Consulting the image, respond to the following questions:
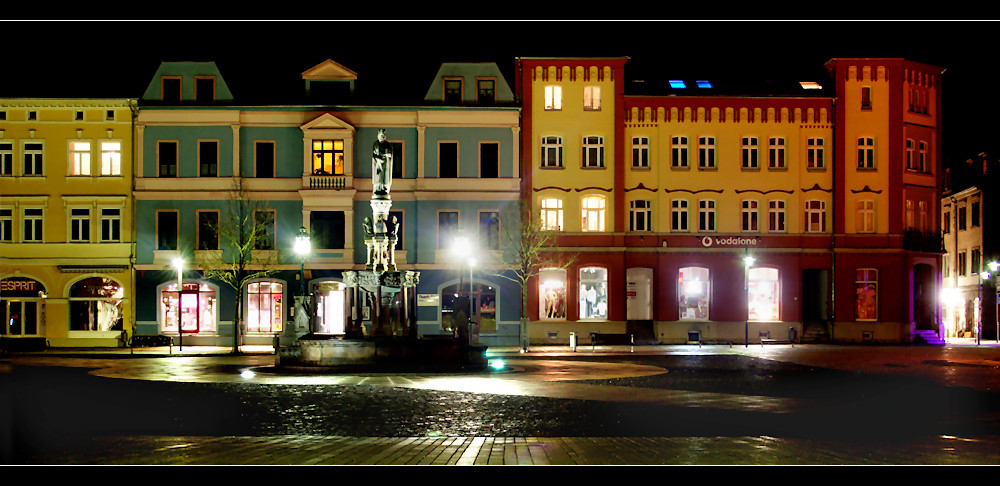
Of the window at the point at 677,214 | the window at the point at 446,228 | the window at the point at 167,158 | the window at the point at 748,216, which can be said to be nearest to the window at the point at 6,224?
the window at the point at 167,158

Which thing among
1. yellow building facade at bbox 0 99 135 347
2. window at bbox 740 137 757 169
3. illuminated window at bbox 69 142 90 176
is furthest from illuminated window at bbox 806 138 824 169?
illuminated window at bbox 69 142 90 176

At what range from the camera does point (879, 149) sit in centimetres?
4778

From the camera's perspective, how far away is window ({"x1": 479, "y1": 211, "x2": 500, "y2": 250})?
151 ft

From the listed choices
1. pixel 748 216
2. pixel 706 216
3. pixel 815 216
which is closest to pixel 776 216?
pixel 748 216

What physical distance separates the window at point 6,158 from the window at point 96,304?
6.96 m

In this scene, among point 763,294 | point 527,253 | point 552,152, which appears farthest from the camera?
point 763,294

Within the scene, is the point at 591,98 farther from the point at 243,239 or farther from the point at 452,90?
the point at 243,239

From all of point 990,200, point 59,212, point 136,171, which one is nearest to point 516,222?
point 136,171

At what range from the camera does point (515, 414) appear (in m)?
17.4

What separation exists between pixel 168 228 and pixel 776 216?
32145 millimetres

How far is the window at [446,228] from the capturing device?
151 ft

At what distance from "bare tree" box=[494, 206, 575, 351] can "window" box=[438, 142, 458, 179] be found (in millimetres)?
4341

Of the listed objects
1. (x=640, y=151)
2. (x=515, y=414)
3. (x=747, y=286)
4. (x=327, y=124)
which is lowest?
(x=515, y=414)

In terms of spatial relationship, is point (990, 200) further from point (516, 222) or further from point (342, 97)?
point (342, 97)
